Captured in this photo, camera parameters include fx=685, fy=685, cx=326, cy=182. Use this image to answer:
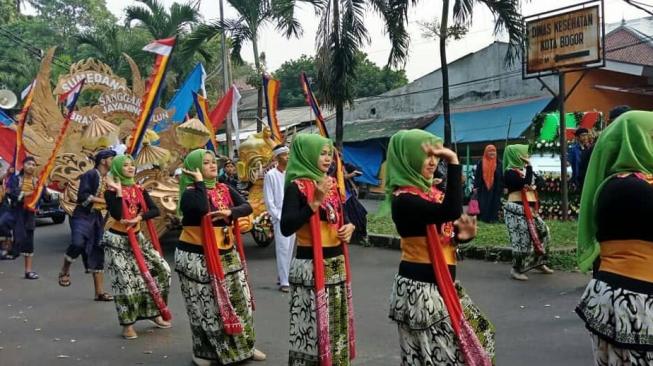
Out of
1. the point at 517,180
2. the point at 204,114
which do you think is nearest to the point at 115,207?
the point at 517,180

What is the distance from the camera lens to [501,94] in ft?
68.0

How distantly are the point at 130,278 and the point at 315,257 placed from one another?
116 inches

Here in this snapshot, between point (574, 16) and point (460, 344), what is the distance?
31.8 ft

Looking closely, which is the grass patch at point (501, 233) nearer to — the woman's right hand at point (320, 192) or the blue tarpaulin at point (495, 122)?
the woman's right hand at point (320, 192)

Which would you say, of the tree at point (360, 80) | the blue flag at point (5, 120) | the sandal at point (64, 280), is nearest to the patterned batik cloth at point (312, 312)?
the sandal at point (64, 280)

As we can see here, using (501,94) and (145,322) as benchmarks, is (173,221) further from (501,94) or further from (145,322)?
(501,94)

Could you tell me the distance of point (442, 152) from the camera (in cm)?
329

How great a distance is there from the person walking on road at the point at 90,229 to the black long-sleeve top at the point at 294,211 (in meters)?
4.25

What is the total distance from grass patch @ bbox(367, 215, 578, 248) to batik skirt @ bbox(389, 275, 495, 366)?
5.20 m

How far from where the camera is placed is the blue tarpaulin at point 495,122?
18.3 metres

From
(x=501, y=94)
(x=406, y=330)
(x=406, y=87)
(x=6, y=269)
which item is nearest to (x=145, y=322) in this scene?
(x=406, y=330)

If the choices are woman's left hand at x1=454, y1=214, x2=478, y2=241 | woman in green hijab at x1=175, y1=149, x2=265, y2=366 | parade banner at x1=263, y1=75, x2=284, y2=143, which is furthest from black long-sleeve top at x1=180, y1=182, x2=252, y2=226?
parade banner at x1=263, y1=75, x2=284, y2=143

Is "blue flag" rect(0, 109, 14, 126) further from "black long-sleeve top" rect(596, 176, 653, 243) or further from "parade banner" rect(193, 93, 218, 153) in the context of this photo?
"black long-sleeve top" rect(596, 176, 653, 243)

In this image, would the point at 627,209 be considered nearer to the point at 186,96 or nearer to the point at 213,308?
the point at 213,308
